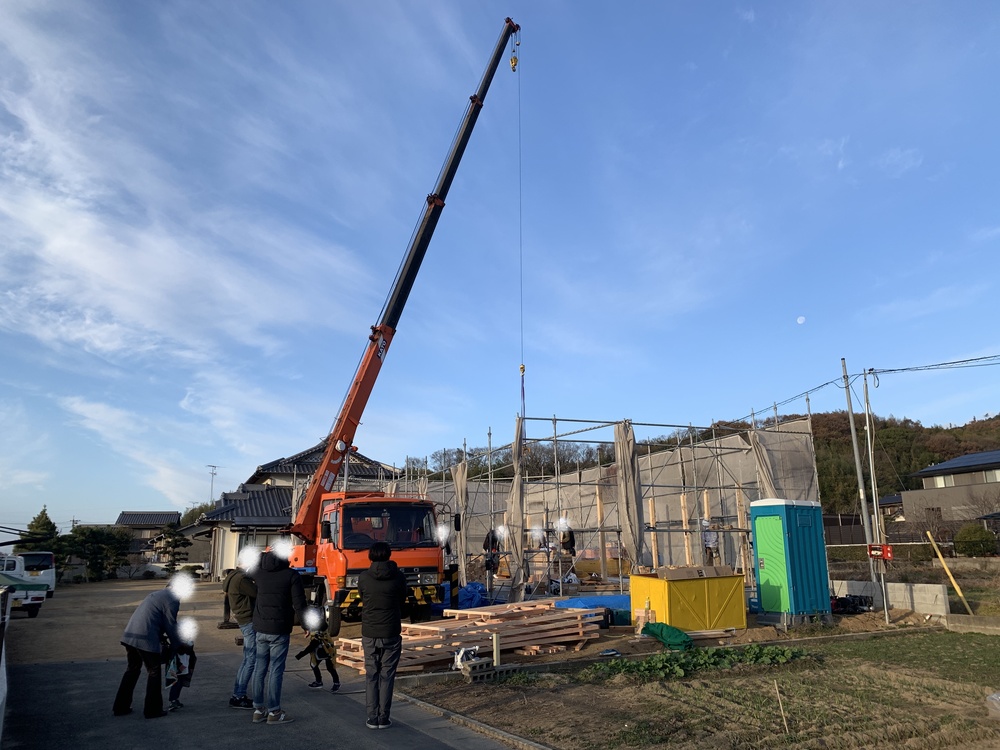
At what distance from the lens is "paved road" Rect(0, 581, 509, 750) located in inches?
237

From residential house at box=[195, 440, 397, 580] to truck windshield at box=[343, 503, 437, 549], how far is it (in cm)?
1490

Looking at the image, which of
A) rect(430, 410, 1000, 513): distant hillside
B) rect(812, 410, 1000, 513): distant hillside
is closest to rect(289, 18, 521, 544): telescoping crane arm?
rect(430, 410, 1000, 513): distant hillside

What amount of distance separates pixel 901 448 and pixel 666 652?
51.9m

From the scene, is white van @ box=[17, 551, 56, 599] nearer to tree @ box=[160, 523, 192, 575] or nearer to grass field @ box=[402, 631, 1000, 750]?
tree @ box=[160, 523, 192, 575]

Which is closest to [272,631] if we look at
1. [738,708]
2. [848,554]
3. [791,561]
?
[738,708]

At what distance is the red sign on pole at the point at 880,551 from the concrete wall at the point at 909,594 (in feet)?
3.20

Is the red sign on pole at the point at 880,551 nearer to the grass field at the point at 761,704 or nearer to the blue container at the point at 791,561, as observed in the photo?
the blue container at the point at 791,561

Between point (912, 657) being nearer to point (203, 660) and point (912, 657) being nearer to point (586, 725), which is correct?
point (586, 725)

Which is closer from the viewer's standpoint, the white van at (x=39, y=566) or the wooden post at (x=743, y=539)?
the wooden post at (x=743, y=539)

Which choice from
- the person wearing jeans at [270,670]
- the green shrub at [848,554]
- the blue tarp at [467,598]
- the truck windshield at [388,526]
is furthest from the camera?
the green shrub at [848,554]

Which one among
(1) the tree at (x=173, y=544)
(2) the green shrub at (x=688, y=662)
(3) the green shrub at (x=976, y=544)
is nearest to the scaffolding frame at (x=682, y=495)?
(2) the green shrub at (x=688, y=662)

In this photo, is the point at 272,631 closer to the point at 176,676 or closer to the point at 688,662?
the point at 176,676

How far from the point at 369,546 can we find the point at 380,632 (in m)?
6.28

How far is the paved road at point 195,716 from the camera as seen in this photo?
6008 mm
